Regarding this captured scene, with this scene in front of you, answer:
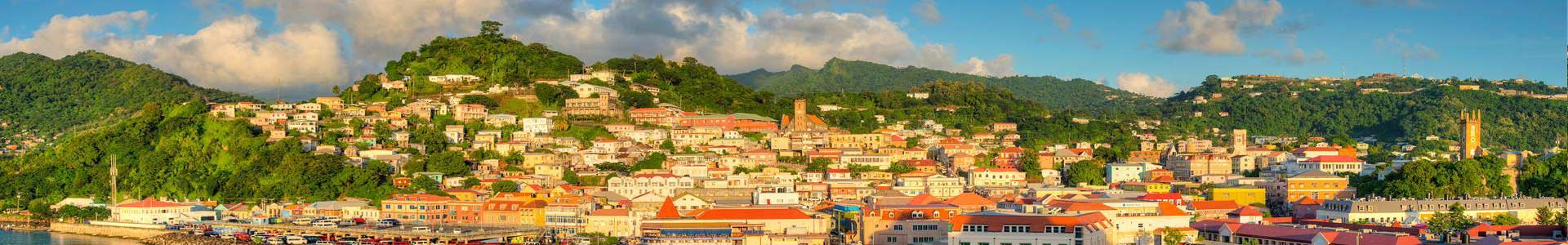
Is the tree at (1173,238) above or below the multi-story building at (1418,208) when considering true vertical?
below

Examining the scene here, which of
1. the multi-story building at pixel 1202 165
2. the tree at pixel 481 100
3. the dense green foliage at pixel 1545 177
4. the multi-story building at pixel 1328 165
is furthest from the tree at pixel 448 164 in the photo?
the dense green foliage at pixel 1545 177

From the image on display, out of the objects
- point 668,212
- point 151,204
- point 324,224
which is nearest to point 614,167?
point 324,224

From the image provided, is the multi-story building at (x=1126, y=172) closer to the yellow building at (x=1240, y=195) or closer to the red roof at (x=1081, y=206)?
the yellow building at (x=1240, y=195)

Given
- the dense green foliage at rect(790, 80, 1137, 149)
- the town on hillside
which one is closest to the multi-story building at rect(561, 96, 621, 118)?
the town on hillside

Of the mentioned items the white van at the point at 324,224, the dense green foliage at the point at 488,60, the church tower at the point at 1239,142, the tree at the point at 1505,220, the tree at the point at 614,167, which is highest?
the dense green foliage at the point at 488,60

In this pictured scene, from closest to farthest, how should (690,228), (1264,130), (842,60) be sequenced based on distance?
1. (690,228)
2. (1264,130)
3. (842,60)

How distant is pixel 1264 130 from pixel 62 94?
6197 centimetres

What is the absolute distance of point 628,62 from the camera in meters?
68.9

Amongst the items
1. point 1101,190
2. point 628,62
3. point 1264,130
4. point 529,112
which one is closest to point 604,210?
point 1101,190

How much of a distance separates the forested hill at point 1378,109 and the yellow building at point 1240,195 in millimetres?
28167

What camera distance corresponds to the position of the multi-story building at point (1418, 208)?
39781 mm

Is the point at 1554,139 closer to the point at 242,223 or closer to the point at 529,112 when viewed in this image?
the point at 529,112

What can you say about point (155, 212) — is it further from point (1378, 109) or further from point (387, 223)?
point (1378, 109)

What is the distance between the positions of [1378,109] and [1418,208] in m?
46.2
